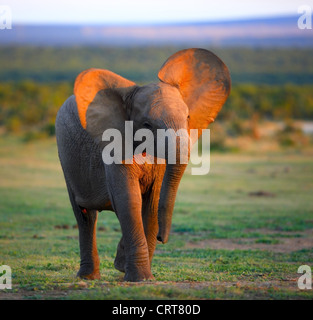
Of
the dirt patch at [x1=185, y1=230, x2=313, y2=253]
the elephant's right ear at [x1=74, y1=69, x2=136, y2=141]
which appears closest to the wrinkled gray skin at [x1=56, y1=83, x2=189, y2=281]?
the elephant's right ear at [x1=74, y1=69, x2=136, y2=141]

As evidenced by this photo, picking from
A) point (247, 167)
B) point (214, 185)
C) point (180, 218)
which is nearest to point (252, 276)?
point (180, 218)

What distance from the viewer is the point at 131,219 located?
6.15m

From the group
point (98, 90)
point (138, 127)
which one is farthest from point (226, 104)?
point (138, 127)

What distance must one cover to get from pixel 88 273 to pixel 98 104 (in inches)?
77.6

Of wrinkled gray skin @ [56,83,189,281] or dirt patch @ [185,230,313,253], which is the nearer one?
wrinkled gray skin @ [56,83,189,281]

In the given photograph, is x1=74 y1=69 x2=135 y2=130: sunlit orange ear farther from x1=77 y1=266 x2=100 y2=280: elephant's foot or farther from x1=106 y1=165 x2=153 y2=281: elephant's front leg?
x1=77 y1=266 x2=100 y2=280: elephant's foot

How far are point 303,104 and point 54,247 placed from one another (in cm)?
3628

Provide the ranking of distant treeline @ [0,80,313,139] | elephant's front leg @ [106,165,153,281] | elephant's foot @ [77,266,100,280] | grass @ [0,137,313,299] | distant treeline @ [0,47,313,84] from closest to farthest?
1. grass @ [0,137,313,299]
2. elephant's front leg @ [106,165,153,281]
3. elephant's foot @ [77,266,100,280]
4. distant treeline @ [0,80,313,139]
5. distant treeline @ [0,47,313,84]

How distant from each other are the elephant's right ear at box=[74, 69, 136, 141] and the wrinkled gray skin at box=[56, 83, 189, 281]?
15cm

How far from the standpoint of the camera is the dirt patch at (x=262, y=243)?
928 cm

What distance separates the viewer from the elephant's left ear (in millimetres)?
6605

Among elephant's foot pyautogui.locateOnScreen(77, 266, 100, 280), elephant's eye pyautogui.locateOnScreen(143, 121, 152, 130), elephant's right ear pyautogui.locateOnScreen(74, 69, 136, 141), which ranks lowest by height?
elephant's foot pyautogui.locateOnScreen(77, 266, 100, 280)
